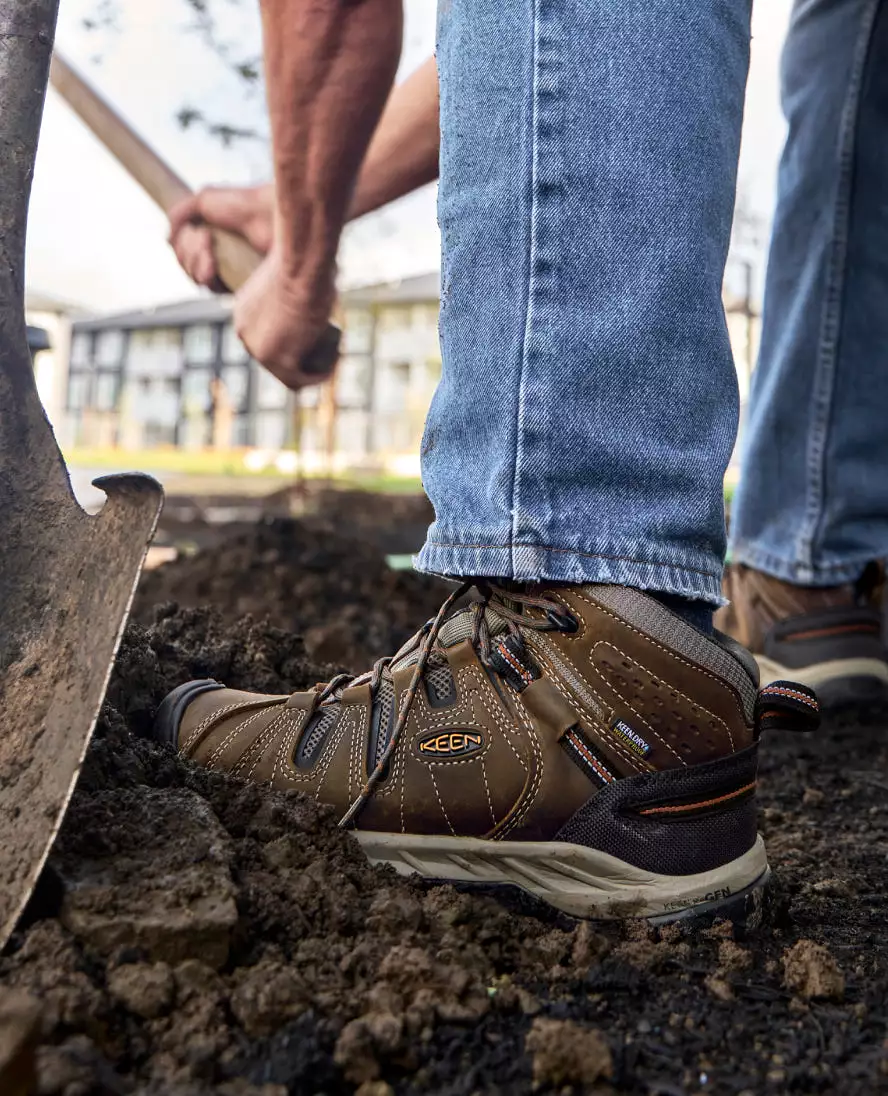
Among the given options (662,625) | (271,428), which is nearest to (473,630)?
(662,625)

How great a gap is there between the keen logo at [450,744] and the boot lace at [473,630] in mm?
36

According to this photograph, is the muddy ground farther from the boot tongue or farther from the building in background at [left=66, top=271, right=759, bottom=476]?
the building in background at [left=66, top=271, right=759, bottom=476]

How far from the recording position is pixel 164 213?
371 cm

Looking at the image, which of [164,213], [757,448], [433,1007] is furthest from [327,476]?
[433,1007]

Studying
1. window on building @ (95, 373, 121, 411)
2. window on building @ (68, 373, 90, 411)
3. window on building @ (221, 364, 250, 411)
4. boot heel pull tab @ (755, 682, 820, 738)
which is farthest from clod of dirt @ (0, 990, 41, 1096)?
window on building @ (68, 373, 90, 411)

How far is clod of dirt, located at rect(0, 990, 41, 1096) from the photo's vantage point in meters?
0.67

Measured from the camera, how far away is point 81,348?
377 inches

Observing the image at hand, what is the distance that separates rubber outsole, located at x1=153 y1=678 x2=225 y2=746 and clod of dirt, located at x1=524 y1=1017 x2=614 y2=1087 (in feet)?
2.14

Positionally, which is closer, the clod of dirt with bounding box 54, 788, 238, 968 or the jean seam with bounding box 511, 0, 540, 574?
the clod of dirt with bounding box 54, 788, 238, 968

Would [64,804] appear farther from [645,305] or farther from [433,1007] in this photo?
[645,305]

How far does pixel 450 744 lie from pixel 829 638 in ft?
5.21

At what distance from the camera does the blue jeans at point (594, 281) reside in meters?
1.05

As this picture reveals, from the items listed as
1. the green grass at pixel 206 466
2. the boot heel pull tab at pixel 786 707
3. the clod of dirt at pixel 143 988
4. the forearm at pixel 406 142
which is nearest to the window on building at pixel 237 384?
the green grass at pixel 206 466

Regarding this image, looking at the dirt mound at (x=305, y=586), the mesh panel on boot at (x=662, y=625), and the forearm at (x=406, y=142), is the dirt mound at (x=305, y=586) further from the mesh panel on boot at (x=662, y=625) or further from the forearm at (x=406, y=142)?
the mesh panel on boot at (x=662, y=625)
